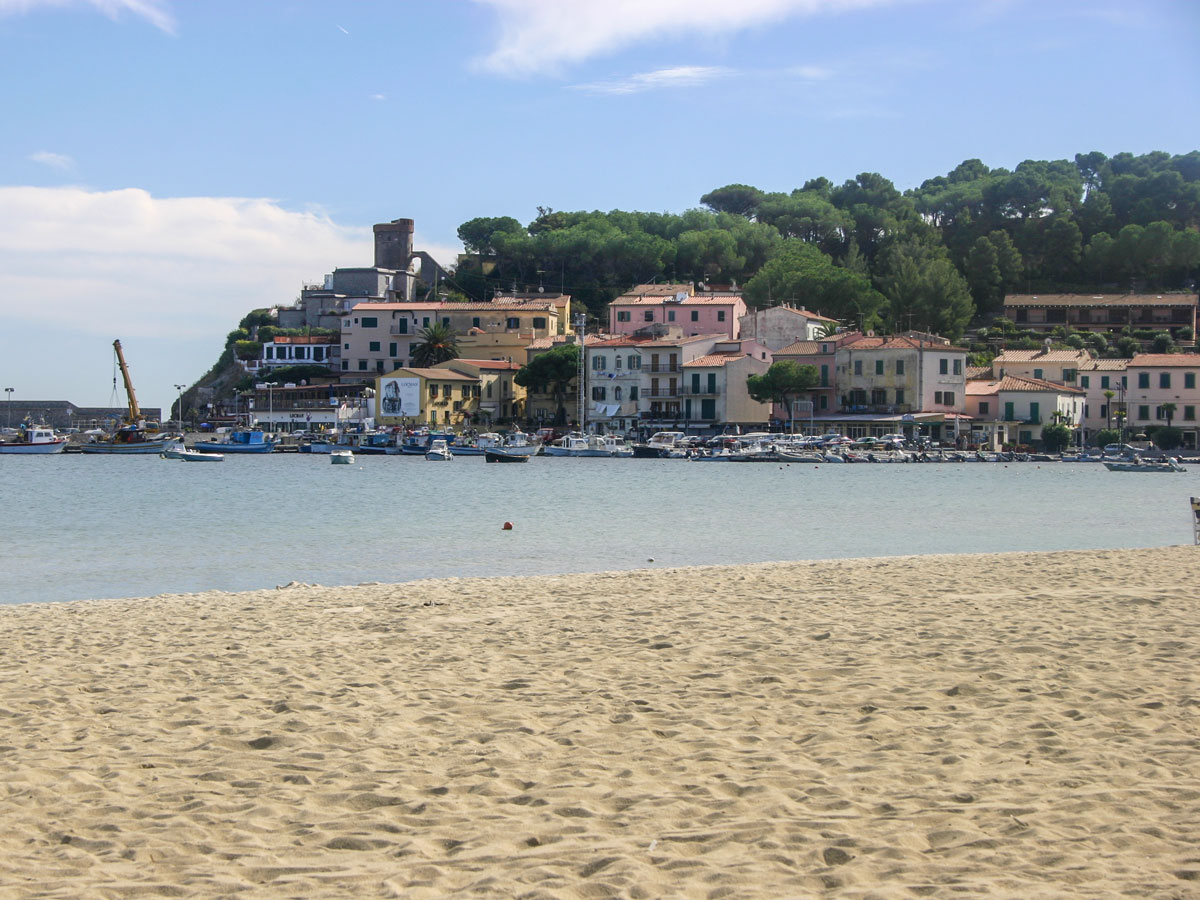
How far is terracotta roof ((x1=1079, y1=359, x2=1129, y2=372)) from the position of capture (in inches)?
3386

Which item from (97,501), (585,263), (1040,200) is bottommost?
(97,501)

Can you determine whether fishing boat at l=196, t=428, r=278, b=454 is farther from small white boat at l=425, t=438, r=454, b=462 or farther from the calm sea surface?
the calm sea surface

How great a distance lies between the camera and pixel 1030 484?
59312 millimetres

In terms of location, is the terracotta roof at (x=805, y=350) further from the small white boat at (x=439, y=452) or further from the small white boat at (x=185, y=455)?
the small white boat at (x=185, y=455)

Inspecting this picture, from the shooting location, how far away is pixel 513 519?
37.1m

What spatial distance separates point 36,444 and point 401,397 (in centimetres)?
2725

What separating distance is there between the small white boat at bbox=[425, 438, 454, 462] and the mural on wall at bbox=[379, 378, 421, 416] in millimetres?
10992

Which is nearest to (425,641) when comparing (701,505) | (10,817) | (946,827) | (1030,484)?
(10,817)

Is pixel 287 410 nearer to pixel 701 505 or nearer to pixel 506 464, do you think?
pixel 506 464

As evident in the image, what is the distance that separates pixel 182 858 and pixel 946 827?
3.93m

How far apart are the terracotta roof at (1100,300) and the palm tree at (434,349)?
4946cm

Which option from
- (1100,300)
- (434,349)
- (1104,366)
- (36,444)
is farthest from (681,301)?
(36,444)

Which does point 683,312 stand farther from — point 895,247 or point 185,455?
point 185,455

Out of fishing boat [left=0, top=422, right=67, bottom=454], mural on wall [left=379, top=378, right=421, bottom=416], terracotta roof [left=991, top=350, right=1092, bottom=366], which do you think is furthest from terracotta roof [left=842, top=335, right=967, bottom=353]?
fishing boat [left=0, top=422, right=67, bottom=454]
